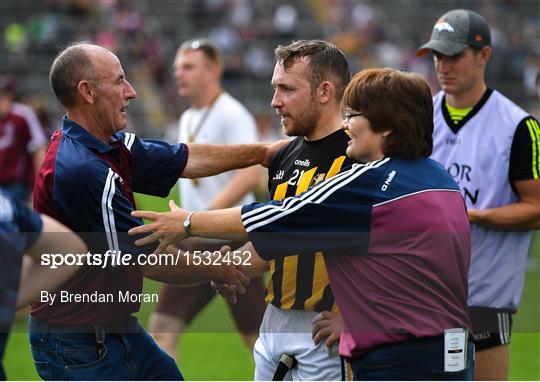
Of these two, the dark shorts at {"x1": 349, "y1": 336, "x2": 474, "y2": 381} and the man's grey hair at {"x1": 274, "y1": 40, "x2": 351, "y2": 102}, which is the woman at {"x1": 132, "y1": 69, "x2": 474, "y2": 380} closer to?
the dark shorts at {"x1": 349, "y1": 336, "x2": 474, "y2": 381}

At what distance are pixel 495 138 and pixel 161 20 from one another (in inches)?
1079

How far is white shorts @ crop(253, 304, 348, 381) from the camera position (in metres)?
4.41

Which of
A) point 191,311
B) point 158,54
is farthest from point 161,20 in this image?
point 191,311

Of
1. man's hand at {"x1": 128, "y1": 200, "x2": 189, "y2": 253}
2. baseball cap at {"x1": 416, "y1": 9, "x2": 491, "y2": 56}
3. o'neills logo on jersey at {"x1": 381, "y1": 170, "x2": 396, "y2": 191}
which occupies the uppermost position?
baseball cap at {"x1": 416, "y1": 9, "x2": 491, "y2": 56}

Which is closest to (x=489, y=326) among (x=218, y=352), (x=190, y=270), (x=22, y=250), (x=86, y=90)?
(x=190, y=270)

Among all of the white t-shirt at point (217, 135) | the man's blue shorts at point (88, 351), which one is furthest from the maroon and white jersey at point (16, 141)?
the man's blue shorts at point (88, 351)

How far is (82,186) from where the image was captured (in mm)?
4250

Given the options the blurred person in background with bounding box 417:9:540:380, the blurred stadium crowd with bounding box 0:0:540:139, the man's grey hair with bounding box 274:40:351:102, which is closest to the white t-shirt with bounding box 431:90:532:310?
the blurred person in background with bounding box 417:9:540:380

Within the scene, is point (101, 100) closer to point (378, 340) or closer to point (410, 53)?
point (378, 340)

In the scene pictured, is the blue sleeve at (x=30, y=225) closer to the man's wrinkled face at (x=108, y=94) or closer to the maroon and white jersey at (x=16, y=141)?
the man's wrinkled face at (x=108, y=94)

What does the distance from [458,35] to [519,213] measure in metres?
1.05

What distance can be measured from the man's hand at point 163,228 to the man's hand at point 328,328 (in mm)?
724

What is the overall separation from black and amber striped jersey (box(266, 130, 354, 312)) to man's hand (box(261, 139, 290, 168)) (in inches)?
10.0

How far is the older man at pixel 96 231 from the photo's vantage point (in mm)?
4258
